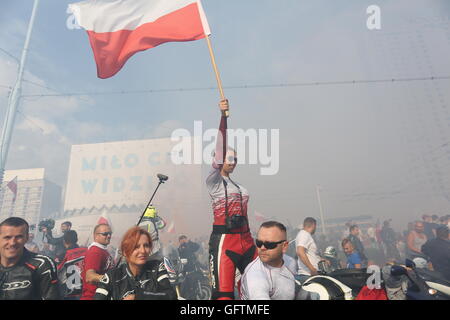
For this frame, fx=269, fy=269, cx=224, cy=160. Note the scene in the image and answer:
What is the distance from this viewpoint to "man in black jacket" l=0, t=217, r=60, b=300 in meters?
2.46

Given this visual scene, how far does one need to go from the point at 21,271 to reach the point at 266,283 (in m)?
2.28

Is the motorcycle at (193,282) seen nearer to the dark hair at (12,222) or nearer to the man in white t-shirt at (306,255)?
the man in white t-shirt at (306,255)

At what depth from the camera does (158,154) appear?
29000 millimetres

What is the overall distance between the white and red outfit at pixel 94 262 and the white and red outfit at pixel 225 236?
1.42 meters

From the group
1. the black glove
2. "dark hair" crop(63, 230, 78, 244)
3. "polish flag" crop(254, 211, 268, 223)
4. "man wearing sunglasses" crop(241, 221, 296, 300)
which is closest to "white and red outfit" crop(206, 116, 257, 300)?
"man wearing sunglasses" crop(241, 221, 296, 300)

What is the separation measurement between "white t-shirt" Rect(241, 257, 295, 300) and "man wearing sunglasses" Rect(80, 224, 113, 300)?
5.98ft

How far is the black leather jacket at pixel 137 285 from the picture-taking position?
2166 millimetres

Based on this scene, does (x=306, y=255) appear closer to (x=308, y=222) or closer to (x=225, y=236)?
(x=308, y=222)

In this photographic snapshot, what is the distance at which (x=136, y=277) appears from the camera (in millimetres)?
2275

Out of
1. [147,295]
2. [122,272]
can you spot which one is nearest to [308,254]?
[147,295]

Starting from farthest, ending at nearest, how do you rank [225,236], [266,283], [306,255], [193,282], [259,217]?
[259,217], [193,282], [306,255], [225,236], [266,283]

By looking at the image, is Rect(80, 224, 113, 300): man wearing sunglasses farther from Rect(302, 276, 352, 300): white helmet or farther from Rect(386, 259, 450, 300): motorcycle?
Rect(386, 259, 450, 300): motorcycle
